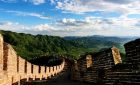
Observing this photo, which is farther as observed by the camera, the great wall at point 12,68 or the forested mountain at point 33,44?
the forested mountain at point 33,44

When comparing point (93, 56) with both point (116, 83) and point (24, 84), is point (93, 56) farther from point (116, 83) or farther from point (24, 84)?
point (116, 83)

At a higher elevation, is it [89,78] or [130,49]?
[130,49]

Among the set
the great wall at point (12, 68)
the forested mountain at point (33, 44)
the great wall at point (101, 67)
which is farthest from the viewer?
the forested mountain at point (33, 44)

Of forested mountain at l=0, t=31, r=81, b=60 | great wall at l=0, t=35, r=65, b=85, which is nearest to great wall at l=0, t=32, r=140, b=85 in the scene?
great wall at l=0, t=35, r=65, b=85

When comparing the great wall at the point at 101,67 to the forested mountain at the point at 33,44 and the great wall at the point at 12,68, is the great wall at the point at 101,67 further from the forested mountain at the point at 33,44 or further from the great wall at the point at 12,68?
the forested mountain at the point at 33,44

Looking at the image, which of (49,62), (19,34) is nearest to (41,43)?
(19,34)

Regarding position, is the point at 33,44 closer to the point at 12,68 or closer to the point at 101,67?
the point at 12,68

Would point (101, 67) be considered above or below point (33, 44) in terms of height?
below

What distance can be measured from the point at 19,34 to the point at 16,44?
620 inches

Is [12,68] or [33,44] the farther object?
[33,44]

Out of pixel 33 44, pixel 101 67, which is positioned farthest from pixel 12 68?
pixel 33 44

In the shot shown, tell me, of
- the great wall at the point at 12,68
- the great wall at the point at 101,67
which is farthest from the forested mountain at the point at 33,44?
the great wall at the point at 101,67

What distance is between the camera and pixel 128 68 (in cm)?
1061

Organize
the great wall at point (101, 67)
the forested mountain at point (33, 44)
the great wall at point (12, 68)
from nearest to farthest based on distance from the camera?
1. the great wall at point (101, 67)
2. the great wall at point (12, 68)
3. the forested mountain at point (33, 44)
